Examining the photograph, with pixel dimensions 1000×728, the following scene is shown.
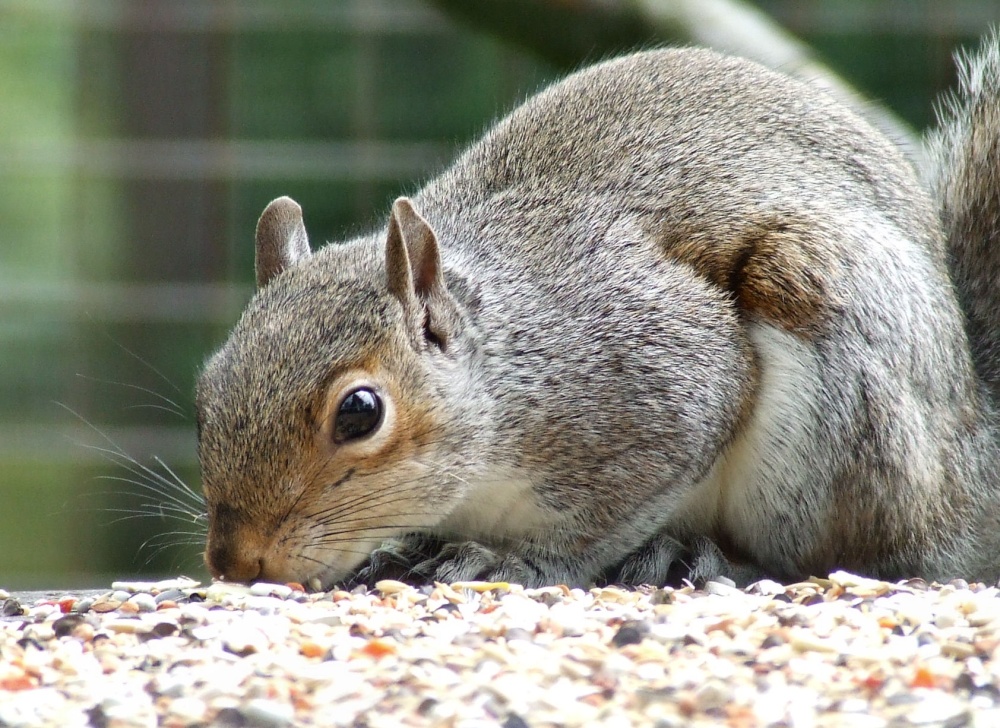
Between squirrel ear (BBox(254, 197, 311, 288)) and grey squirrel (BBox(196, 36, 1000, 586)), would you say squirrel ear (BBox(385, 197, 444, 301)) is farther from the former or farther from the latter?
squirrel ear (BBox(254, 197, 311, 288))

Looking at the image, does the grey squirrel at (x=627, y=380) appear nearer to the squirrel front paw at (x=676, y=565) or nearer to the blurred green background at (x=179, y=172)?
the squirrel front paw at (x=676, y=565)

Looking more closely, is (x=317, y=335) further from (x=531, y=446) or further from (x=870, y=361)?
(x=870, y=361)

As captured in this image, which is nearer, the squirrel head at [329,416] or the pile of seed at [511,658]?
the pile of seed at [511,658]

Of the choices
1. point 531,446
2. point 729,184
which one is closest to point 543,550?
point 531,446

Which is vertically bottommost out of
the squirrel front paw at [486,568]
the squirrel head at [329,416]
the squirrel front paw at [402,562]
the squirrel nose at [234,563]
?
the squirrel front paw at [402,562]

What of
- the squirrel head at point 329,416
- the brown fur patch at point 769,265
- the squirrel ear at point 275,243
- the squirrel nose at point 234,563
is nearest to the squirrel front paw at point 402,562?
the squirrel head at point 329,416

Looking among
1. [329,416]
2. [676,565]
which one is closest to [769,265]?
Result: [676,565]

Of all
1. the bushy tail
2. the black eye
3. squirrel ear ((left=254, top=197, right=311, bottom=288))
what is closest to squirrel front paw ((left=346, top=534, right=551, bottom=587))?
the black eye
